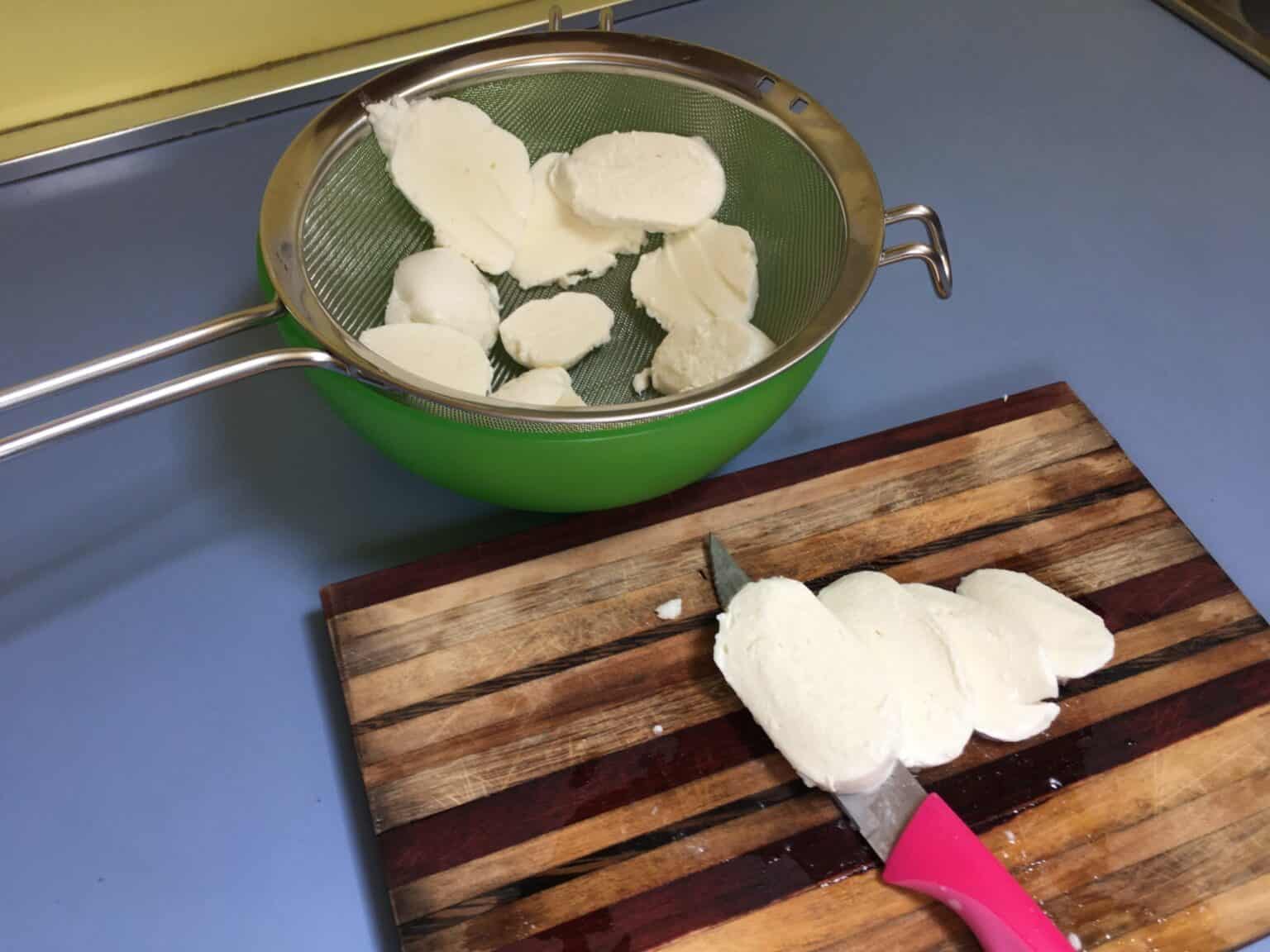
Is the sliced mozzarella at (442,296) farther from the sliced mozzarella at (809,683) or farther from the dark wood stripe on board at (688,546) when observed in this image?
the sliced mozzarella at (809,683)

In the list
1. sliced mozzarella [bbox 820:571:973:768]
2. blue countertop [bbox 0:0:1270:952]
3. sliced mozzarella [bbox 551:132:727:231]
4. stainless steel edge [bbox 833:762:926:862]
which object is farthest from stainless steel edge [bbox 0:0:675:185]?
stainless steel edge [bbox 833:762:926:862]

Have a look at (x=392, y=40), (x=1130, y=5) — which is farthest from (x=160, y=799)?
(x=1130, y=5)

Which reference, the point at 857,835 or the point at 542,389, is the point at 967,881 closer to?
the point at 857,835

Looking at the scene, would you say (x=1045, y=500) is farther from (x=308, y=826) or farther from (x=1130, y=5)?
(x=1130, y=5)

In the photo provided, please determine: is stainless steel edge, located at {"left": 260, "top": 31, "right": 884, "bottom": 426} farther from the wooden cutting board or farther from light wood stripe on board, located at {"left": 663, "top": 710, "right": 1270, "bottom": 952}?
light wood stripe on board, located at {"left": 663, "top": 710, "right": 1270, "bottom": 952}

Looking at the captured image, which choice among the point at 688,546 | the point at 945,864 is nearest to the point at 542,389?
the point at 688,546
